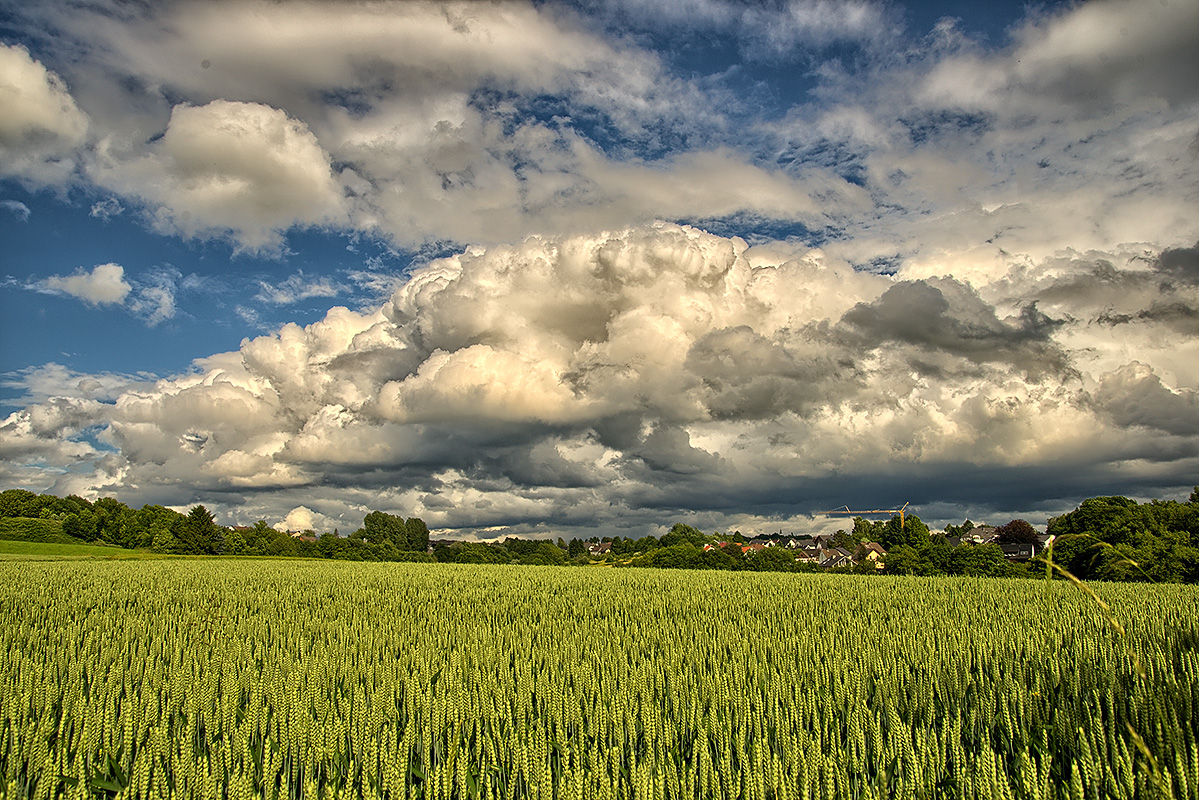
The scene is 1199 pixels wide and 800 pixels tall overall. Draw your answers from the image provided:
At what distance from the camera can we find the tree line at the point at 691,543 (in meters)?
47.0

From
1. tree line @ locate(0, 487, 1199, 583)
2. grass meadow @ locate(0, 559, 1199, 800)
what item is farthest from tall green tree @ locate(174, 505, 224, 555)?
grass meadow @ locate(0, 559, 1199, 800)

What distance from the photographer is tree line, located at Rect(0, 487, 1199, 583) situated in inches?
1849

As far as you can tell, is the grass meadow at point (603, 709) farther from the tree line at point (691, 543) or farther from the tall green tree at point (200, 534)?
the tall green tree at point (200, 534)

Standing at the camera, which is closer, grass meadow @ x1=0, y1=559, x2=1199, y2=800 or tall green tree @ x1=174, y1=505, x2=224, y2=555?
grass meadow @ x1=0, y1=559, x2=1199, y2=800

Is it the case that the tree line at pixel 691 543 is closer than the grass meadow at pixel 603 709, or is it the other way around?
the grass meadow at pixel 603 709

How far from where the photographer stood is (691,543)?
77.7 metres

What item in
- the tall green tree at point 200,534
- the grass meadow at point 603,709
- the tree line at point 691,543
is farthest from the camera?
the tall green tree at point 200,534

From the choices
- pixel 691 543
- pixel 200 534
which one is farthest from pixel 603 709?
pixel 200 534

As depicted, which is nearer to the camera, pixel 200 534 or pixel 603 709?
pixel 603 709

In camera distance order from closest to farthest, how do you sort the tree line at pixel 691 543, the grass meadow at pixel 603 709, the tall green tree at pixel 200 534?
1. the grass meadow at pixel 603 709
2. the tree line at pixel 691 543
3. the tall green tree at pixel 200 534

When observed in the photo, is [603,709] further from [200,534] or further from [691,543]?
[200,534]

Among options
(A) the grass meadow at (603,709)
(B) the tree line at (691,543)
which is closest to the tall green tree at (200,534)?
(B) the tree line at (691,543)

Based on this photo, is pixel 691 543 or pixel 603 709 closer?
pixel 603 709

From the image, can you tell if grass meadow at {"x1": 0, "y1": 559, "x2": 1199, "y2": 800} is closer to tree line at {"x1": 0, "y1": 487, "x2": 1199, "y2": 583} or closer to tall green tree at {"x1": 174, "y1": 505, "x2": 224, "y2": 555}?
tree line at {"x1": 0, "y1": 487, "x2": 1199, "y2": 583}
